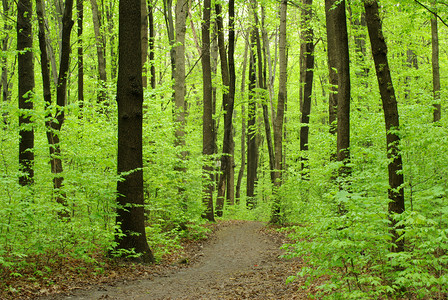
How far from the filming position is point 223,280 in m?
7.04

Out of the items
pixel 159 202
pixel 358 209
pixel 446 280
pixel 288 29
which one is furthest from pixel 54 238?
pixel 288 29

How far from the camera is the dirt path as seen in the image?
575cm

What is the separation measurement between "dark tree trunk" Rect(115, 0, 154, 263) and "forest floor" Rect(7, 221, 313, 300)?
2.90 ft

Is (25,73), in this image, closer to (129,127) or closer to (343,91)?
(129,127)

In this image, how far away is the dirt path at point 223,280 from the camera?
5.75 meters

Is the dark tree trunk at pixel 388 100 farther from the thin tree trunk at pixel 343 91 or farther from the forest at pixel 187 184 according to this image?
the thin tree trunk at pixel 343 91

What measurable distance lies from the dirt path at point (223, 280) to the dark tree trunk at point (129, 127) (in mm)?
1230

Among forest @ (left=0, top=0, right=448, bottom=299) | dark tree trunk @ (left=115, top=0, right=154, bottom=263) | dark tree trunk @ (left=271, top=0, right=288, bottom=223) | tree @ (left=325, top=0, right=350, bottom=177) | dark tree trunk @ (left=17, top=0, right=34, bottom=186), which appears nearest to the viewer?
forest @ (left=0, top=0, right=448, bottom=299)

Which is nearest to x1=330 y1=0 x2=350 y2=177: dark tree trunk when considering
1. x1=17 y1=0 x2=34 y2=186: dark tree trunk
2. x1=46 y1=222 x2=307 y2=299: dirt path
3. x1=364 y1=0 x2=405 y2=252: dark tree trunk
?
x1=364 y1=0 x2=405 y2=252: dark tree trunk

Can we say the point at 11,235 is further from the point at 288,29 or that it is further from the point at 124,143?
the point at 288,29

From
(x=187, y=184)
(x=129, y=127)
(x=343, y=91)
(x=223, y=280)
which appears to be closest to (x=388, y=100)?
(x=343, y=91)

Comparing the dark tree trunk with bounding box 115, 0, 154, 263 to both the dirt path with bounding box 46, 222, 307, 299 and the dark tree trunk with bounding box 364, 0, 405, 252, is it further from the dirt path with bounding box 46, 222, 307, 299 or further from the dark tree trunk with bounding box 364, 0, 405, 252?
the dark tree trunk with bounding box 364, 0, 405, 252

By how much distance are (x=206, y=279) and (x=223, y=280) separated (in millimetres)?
411

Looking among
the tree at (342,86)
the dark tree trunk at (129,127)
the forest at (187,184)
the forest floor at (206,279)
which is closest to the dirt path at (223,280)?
the forest floor at (206,279)
